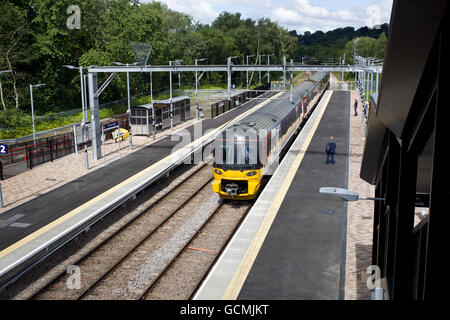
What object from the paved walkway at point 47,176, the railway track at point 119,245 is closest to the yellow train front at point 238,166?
the railway track at point 119,245

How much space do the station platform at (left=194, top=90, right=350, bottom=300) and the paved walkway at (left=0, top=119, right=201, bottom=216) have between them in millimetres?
10127

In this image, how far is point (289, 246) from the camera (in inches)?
508

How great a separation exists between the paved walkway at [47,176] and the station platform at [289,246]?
10.1m

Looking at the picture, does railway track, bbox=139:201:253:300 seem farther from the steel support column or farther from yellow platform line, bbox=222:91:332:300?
the steel support column

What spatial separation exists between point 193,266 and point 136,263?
175 centimetres

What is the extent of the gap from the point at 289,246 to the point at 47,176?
15019 millimetres

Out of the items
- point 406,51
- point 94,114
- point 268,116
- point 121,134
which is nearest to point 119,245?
point 268,116

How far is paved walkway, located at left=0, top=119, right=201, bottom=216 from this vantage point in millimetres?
19406

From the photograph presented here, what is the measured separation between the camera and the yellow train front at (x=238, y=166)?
1783cm

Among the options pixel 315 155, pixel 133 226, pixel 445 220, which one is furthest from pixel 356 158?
pixel 445 220

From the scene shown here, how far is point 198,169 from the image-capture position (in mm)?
25312

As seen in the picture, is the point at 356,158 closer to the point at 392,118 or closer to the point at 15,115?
the point at 392,118

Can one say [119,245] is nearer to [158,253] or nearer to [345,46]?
[158,253]

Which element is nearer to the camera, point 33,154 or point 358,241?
point 358,241
